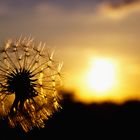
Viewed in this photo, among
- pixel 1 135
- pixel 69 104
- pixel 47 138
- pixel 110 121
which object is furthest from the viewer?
pixel 69 104

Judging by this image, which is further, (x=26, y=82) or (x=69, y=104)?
(x=69, y=104)

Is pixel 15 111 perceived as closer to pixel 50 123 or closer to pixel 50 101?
pixel 50 101

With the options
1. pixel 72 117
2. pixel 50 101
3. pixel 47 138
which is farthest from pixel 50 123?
pixel 50 101

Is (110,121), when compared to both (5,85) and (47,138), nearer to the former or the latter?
(47,138)

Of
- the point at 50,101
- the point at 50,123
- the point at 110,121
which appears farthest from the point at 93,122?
the point at 50,101

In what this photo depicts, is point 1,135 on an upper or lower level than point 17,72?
lower

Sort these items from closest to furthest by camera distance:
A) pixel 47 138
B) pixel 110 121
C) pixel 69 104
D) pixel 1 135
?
pixel 1 135
pixel 47 138
pixel 110 121
pixel 69 104
